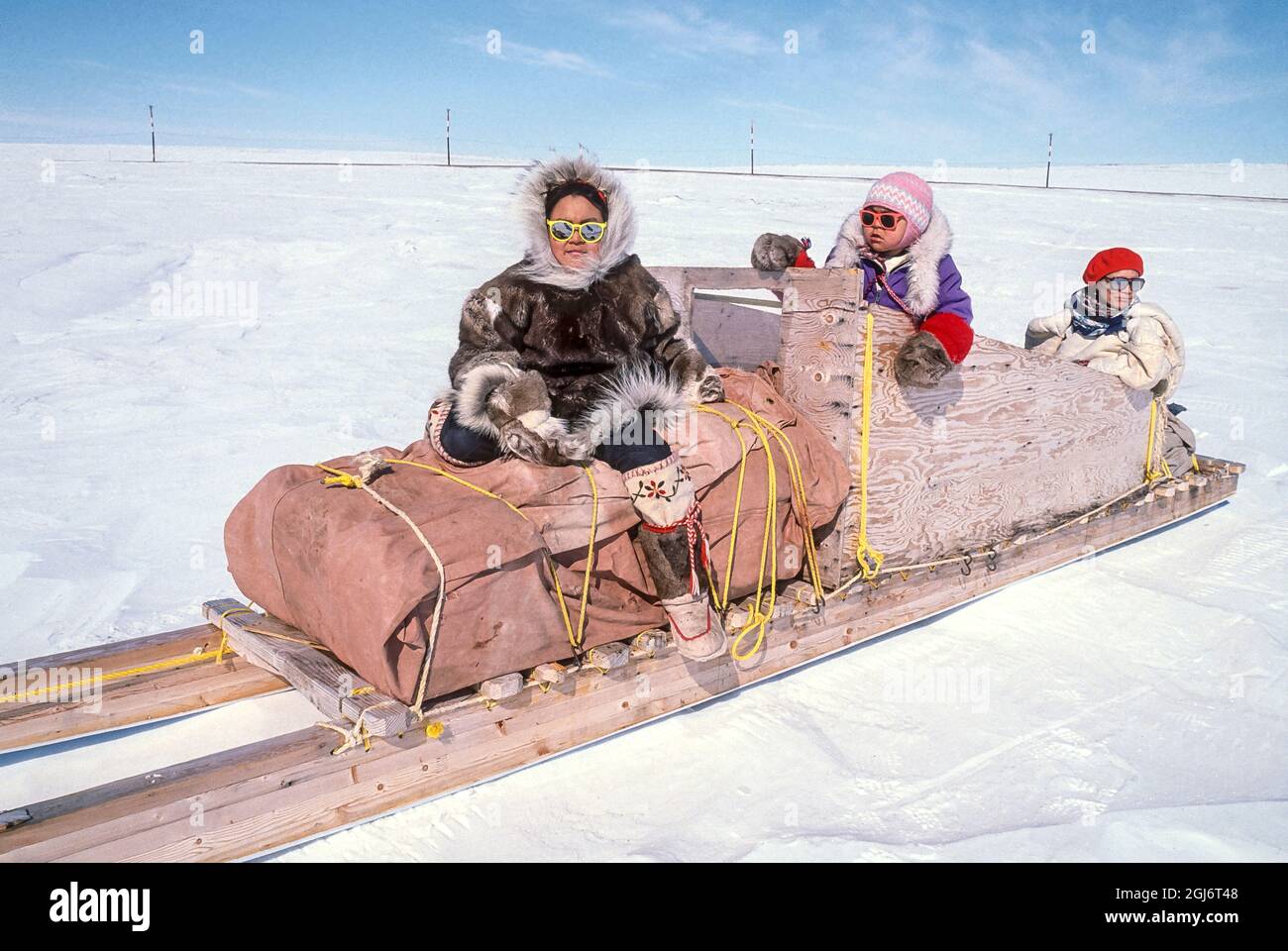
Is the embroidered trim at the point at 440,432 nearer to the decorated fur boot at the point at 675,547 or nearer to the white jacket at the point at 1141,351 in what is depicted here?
the decorated fur boot at the point at 675,547

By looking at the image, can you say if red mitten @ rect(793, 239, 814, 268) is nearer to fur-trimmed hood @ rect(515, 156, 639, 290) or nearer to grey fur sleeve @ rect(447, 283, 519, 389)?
fur-trimmed hood @ rect(515, 156, 639, 290)

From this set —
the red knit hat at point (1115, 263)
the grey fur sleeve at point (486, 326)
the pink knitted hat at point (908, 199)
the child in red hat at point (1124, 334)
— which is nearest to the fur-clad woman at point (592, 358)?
the grey fur sleeve at point (486, 326)

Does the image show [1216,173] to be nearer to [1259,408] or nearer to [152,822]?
[1259,408]

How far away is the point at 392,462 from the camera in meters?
2.90

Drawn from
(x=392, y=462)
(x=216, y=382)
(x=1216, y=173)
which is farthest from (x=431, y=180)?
(x=1216, y=173)

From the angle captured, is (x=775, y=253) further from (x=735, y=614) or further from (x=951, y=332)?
(x=735, y=614)

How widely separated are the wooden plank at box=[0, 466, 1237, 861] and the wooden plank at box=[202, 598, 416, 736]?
9cm

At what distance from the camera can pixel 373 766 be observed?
2.46 m

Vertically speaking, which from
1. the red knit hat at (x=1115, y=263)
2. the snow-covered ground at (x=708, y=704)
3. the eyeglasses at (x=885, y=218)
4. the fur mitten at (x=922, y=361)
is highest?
the eyeglasses at (x=885, y=218)

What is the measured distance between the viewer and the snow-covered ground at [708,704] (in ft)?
8.47

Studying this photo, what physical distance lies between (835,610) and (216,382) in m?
5.19

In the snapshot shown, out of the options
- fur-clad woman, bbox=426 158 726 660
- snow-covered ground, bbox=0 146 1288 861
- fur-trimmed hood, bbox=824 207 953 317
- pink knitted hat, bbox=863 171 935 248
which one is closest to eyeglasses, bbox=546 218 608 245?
fur-clad woman, bbox=426 158 726 660

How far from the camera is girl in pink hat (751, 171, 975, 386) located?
11.0 ft

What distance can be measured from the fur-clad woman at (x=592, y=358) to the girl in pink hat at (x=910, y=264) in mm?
751
